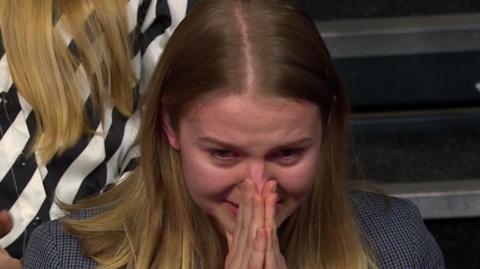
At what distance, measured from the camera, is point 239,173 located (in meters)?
1.51

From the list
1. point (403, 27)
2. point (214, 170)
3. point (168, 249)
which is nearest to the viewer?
point (214, 170)

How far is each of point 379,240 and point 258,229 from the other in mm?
306

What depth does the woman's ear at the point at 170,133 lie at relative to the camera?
1591mm

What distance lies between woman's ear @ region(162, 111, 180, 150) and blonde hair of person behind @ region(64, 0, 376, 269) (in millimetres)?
10

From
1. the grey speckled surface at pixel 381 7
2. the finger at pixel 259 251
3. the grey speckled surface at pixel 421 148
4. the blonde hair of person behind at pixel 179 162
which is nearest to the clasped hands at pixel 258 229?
the finger at pixel 259 251

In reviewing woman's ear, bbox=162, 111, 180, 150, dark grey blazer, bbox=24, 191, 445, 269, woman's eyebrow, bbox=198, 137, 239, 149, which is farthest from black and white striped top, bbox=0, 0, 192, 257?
woman's eyebrow, bbox=198, 137, 239, 149

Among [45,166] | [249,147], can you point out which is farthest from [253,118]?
[45,166]

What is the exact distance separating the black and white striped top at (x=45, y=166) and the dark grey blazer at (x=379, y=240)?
115 mm

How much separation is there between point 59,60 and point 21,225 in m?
0.24

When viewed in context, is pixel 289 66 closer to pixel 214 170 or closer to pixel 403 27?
pixel 214 170

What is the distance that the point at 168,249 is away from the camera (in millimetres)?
1622

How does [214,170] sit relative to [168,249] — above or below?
above

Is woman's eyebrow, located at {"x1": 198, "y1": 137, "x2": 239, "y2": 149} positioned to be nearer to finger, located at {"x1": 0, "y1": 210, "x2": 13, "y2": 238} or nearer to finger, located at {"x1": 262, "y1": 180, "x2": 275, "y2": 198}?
finger, located at {"x1": 262, "y1": 180, "x2": 275, "y2": 198}

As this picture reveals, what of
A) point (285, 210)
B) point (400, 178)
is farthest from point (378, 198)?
point (400, 178)
